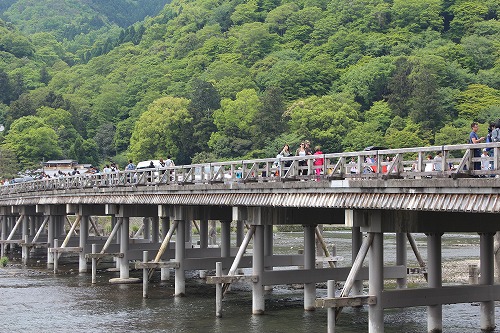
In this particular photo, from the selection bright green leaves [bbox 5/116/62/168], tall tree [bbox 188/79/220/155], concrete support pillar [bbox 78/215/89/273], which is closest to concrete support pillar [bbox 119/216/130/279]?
concrete support pillar [bbox 78/215/89/273]

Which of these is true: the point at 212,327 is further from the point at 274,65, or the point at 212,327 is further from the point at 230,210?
the point at 274,65

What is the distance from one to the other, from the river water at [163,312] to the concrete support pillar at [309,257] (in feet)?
1.48

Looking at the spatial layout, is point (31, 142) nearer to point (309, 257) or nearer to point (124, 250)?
point (124, 250)

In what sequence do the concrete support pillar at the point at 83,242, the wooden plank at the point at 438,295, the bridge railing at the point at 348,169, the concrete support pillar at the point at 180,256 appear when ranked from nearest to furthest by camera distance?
the bridge railing at the point at 348,169
the wooden plank at the point at 438,295
the concrete support pillar at the point at 180,256
the concrete support pillar at the point at 83,242

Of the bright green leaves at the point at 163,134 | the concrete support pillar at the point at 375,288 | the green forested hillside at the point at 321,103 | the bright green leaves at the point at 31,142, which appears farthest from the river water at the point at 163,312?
the bright green leaves at the point at 31,142

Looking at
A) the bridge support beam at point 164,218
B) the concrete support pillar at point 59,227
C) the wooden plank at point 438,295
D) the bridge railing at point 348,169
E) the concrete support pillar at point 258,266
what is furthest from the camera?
the concrete support pillar at point 59,227

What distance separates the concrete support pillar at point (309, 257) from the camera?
37.1m

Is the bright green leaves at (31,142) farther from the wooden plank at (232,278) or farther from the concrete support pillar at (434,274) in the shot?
the concrete support pillar at (434,274)

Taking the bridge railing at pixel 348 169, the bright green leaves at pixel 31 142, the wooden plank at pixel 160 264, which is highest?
the bright green leaves at pixel 31 142

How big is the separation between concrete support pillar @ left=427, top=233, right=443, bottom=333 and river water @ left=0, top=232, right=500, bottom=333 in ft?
7.08

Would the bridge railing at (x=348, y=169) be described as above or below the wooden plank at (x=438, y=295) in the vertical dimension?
above

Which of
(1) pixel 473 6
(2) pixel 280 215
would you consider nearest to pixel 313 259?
(2) pixel 280 215

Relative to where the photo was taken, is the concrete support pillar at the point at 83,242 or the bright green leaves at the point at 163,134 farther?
the bright green leaves at the point at 163,134

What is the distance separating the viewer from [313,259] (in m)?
37.6
